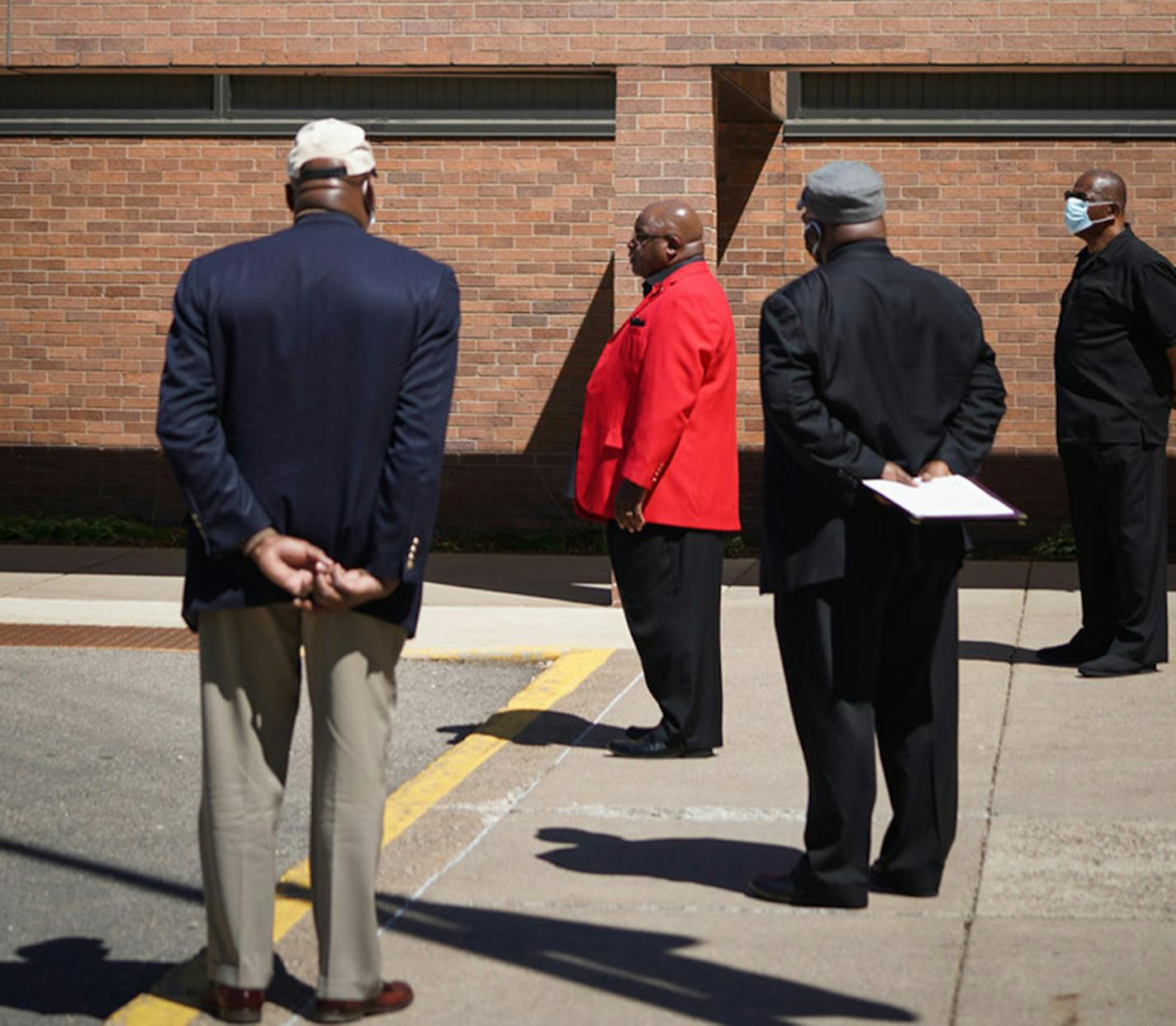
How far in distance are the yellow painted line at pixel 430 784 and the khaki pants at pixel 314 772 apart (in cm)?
25

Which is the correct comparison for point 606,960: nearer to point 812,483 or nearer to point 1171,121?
point 812,483

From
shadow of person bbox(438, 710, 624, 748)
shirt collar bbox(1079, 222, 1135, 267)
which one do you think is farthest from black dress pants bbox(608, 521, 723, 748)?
shirt collar bbox(1079, 222, 1135, 267)

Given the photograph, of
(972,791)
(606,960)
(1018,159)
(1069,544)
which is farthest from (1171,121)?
(606,960)

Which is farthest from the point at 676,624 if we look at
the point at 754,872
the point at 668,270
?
the point at 754,872

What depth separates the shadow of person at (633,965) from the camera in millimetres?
4113

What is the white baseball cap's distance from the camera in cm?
403

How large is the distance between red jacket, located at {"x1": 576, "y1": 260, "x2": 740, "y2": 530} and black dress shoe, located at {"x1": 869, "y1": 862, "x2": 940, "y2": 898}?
1.89m

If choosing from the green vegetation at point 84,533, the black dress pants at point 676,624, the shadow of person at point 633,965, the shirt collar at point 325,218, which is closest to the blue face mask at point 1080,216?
the black dress pants at point 676,624

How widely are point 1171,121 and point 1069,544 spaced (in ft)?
9.60

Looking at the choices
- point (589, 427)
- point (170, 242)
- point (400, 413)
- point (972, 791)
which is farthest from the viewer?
point (170, 242)

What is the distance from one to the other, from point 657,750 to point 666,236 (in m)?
1.77

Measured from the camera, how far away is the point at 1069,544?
13.0m

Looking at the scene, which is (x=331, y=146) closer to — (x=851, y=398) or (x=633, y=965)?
(x=851, y=398)

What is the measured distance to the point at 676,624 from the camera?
662cm
